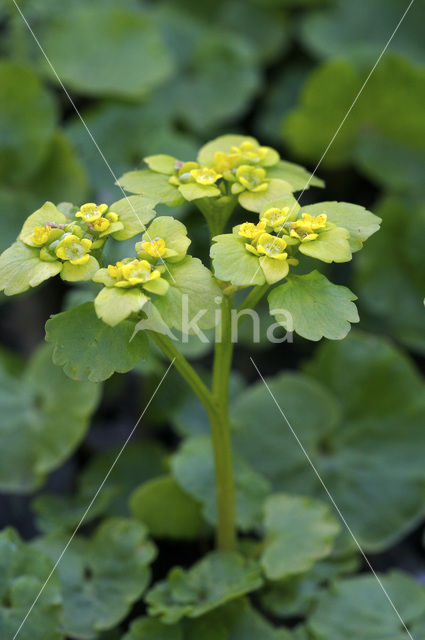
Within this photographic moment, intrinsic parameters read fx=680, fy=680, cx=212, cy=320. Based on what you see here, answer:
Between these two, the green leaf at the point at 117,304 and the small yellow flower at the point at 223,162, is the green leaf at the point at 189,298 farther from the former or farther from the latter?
the small yellow flower at the point at 223,162

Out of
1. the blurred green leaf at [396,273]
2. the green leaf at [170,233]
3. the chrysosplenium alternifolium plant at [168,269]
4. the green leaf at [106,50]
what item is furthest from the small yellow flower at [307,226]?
the green leaf at [106,50]

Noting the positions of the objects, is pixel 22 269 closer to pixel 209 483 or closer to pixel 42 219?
pixel 42 219

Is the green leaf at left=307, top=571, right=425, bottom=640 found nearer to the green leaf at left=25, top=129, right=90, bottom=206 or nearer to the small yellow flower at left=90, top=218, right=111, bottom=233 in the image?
the small yellow flower at left=90, top=218, right=111, bottom=233

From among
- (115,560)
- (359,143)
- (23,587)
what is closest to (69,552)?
(115,560)

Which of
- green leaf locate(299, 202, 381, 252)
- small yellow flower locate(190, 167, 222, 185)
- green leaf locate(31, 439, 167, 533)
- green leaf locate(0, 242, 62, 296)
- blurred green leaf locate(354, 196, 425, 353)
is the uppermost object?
green leaf locate(299, 202, 381, 252)

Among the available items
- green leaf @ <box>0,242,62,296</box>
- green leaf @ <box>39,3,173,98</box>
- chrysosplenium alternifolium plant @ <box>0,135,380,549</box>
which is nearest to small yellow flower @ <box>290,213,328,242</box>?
chrysosplenium alternifolium plant @ <box>0,135,380,549</box>

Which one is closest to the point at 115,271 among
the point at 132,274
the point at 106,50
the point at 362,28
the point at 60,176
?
the point at 132,274
